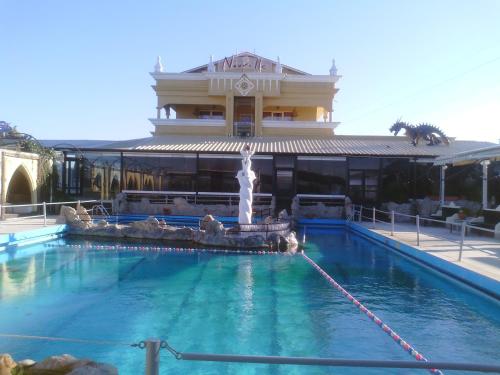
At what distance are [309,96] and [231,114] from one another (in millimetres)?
4801

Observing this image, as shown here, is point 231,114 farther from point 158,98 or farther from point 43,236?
point 43,236

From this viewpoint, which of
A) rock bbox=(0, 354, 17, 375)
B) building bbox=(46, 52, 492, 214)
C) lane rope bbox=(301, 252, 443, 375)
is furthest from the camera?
building bbox=(46, 52, 492, 214)

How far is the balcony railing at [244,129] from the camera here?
85.1ft

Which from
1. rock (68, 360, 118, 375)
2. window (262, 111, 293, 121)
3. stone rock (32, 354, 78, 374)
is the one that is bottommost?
stone rock (32, 354, 78, 374)

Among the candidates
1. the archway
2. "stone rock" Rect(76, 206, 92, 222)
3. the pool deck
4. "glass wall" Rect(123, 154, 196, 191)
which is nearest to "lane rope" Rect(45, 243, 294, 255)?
"stone rock" Rect(76, 206, 92, 222)

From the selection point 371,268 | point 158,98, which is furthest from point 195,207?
point 371,268

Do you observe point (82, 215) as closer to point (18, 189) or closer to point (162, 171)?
point (162, 171)

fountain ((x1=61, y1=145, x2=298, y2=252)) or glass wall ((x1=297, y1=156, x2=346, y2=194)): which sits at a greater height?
glass wall ((x1=297, y1=156, x2=346, y2=194))

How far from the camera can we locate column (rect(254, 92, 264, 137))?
85.3 ft

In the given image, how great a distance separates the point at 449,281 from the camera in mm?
9422

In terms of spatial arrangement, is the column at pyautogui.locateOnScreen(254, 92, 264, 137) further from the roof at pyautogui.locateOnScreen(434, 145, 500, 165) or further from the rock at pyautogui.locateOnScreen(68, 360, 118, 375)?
the rock at pyautogui.locateOnScreen(68, 360, 118, 375)

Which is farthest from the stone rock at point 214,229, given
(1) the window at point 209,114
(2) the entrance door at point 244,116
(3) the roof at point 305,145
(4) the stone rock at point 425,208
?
(1) the window at point 209,114

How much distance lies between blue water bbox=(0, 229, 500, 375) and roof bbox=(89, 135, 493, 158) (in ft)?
33.4

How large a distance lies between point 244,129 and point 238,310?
1935 centimetres
